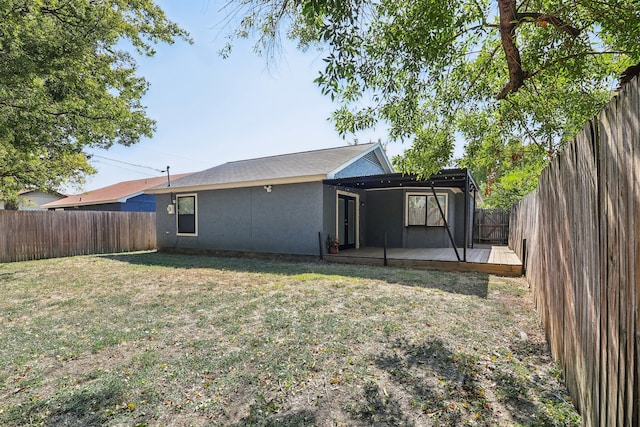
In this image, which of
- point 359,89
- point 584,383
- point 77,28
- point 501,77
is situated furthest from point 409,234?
point 77,28

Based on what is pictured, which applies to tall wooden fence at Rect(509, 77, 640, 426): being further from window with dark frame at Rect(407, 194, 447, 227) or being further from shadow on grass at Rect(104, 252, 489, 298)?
window with dark frame at Rect(407, 194, 447, 227)

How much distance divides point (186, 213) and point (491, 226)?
583 inches

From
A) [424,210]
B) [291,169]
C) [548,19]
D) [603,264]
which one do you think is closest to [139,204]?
[291,169]

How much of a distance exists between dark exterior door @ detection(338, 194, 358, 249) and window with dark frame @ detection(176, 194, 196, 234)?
5821 millimetres

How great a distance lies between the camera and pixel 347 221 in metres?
11.9

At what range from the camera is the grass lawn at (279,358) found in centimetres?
239

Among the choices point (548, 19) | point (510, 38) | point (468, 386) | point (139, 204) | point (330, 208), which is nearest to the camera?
point (468, 386)

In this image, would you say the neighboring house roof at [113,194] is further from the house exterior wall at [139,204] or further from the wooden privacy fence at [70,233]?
the wooden privacy fence at [70,233]

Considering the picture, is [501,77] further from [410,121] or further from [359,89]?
[359,89]

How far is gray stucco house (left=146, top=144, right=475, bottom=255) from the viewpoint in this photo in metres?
10.2

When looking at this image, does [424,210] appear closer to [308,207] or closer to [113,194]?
[308,207]

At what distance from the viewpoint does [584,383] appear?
2.14 metres

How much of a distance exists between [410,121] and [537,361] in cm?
400

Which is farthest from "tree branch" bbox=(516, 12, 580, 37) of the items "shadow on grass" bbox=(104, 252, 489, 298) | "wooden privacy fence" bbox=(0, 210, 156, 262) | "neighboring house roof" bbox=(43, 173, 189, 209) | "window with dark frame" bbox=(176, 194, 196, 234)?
"neighboring house roof" bbox=(43, 173, 189, 209)
